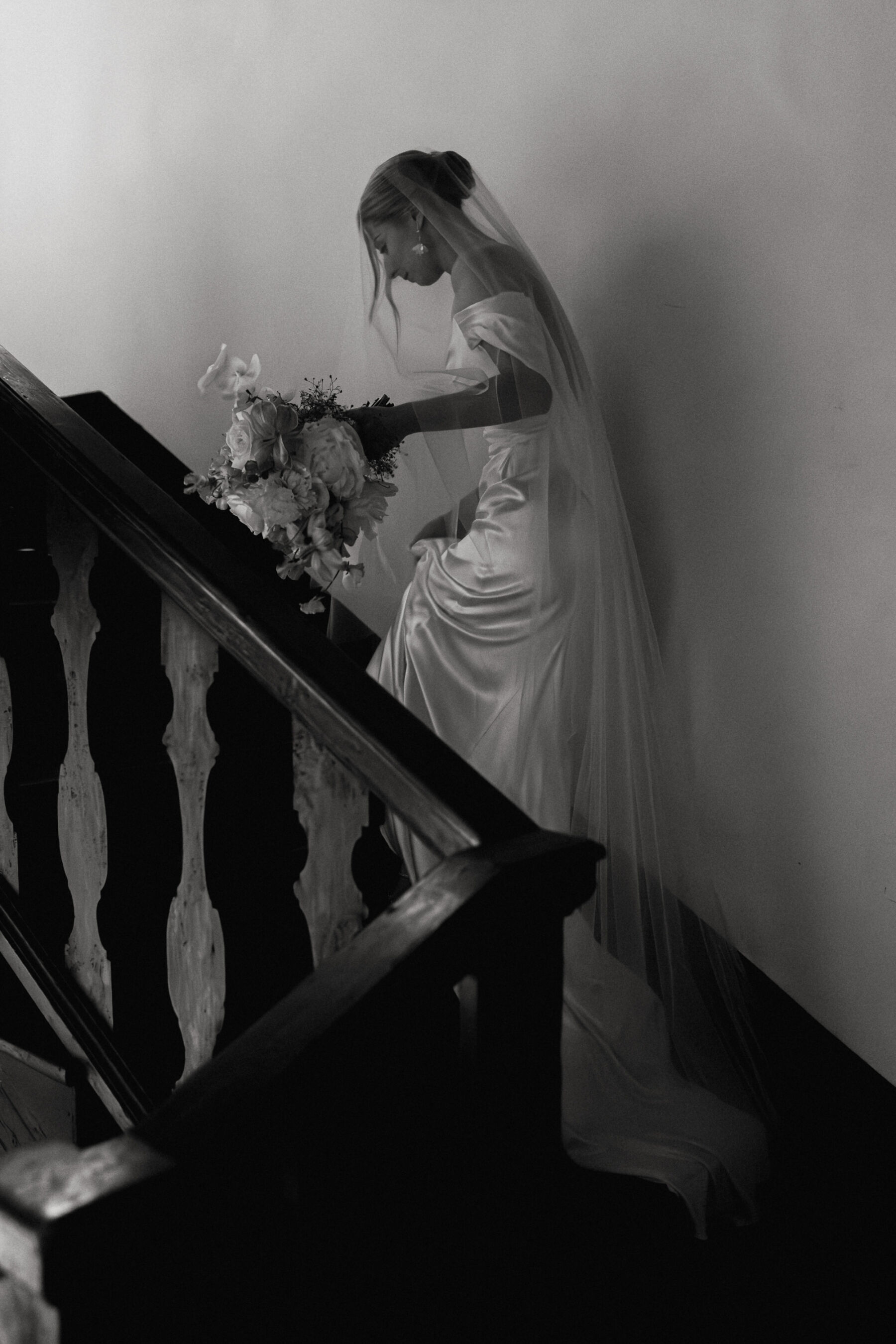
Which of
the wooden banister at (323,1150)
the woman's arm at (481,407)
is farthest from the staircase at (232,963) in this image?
the woman's arm at (481,407)

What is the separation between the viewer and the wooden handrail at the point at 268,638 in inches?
55.7

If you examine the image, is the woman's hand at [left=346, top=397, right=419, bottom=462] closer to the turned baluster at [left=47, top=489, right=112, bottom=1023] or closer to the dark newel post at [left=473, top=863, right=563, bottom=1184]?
the turned baluster at [left=47, top=489, right=112, bottom=1023]

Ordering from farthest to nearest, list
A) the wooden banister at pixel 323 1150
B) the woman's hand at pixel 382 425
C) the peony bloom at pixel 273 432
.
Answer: the woman's hand at pixel 382 425, the peony bloom at pixel 273 432, the wooden banister at pixel 323 1150

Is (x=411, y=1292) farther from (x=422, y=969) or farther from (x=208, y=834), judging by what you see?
(x=208, y=834)

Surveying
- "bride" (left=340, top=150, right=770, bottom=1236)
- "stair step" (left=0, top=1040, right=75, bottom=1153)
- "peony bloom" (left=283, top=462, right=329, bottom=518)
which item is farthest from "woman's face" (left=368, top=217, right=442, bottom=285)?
"stair step" (left=0, top=1040, right=75, bottom=1153)

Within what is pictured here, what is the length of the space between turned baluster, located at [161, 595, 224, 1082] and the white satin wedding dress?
0.54 metres

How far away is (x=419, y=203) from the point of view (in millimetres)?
2621

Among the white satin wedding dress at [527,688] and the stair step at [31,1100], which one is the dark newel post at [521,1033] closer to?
the white satin wedding dress at [527,688]

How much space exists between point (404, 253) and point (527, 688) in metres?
1.07

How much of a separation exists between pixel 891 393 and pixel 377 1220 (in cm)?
199

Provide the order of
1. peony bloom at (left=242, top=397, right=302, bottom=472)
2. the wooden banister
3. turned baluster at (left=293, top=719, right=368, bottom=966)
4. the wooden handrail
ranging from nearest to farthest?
the wooden banister → the wooden handrail → turned baluster at (left=293, top=719, right=368, bottom=966) → peony bloom at (left=242, top=397, right=302, bottom=472)

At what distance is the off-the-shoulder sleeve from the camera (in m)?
2.55

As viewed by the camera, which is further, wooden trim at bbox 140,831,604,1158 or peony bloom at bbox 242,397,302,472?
peony bloom at bbox 242,397,302,472

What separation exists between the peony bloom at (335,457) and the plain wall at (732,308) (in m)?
0.89
